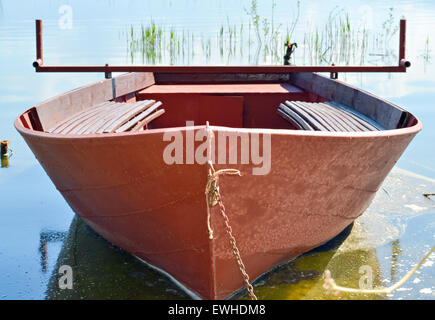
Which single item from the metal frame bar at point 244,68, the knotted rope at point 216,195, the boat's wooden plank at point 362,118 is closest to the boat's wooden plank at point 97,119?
the metal frame bar at point 244,68

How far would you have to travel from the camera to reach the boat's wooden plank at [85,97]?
4.36m

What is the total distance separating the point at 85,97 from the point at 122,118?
35.2 inches

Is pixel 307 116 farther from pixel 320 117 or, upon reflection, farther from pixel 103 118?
pixel 103 118

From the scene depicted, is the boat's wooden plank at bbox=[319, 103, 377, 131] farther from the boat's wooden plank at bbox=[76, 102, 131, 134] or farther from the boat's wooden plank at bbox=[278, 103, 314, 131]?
the boat's wooden plank at bbox=[76, 102, 131, 134]

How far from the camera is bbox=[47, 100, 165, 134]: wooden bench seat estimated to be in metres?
3.96

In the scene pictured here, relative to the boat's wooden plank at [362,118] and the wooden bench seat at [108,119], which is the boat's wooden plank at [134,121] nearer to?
the wooden bench seat at [108,119]

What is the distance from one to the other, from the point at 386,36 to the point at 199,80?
34.5 feet

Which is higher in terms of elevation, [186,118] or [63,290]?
[186,118]

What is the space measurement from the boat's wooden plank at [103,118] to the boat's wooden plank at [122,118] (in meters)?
0.06

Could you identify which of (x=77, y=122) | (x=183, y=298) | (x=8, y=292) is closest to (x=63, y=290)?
(x=8, y=292)

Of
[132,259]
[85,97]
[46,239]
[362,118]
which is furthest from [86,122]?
[362,118]

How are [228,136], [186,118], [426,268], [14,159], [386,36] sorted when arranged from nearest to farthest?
[228,136] < [426,268] < [186,118] < [14,159] < [386,36]

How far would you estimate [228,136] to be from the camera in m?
2.78

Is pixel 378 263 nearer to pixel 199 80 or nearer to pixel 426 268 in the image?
pixel 426 268
